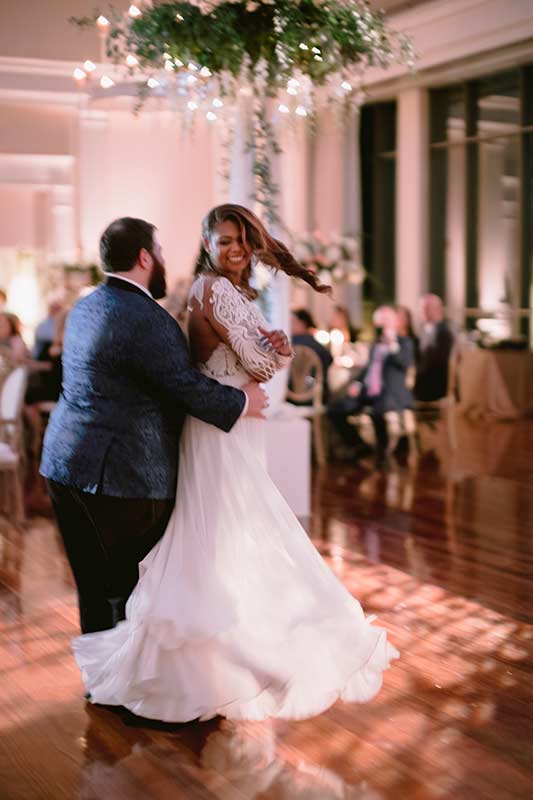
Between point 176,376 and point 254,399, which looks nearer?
point 176,376

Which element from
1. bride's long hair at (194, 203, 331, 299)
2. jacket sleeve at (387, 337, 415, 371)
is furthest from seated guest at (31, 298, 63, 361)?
bride's long hair at (194, 203, 331, 299)

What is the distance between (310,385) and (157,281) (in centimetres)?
488

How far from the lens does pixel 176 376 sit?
2.99 meters

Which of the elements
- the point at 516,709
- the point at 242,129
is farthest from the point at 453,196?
the point at 516,709

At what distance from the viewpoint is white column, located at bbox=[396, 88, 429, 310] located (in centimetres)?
1230

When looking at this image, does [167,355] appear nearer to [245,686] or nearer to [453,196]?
[245,686]

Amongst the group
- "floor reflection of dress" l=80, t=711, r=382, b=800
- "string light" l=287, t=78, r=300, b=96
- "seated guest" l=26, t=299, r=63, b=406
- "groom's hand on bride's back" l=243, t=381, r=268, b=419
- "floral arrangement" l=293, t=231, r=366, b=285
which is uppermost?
"string light" l=287, t=78, r=300, b=96

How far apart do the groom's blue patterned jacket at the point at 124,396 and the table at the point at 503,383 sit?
8.00m

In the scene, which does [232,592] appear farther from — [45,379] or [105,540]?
[45,379]

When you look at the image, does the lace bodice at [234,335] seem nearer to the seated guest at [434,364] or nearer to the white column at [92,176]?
the seated guest at [434,364]

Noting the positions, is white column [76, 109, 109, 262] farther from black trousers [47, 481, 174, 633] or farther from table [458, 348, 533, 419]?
black trousers [47, 481, 174, 633]

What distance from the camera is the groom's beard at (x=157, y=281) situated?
10.2 feet

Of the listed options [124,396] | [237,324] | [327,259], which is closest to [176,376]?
[124,396]

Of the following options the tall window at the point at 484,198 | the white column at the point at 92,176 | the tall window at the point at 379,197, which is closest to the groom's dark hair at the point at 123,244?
the tall window at the point at 484,198
